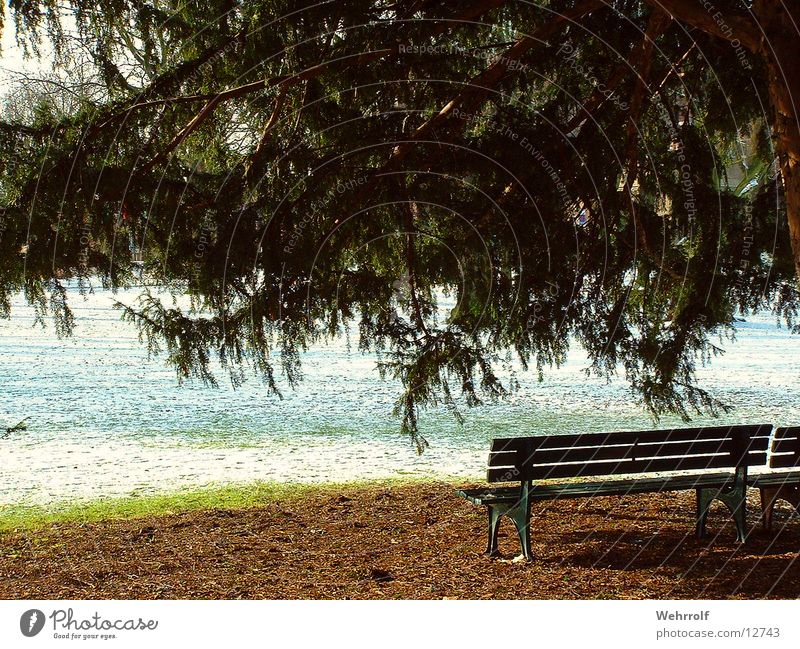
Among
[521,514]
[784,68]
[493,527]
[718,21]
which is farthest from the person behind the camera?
[493,527]

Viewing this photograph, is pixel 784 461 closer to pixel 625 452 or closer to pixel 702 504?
pixel 702 504

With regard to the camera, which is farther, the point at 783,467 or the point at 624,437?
the point at 783,467

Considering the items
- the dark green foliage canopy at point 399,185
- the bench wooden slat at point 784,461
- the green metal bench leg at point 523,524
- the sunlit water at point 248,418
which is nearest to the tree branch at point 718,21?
the dark green foliage canopy at point 399,185

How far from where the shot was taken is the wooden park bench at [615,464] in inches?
164

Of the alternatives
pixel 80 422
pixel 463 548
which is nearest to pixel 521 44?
pixel 463 548

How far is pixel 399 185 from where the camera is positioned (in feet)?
15.0

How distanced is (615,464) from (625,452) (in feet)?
0.26

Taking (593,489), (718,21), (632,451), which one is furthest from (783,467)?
(718,21)

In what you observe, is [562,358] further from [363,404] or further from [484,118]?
[363,404]

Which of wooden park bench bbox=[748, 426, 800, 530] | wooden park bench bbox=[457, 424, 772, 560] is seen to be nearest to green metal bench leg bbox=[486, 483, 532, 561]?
wooden park bench bbox=[457, 424, 772, 560]

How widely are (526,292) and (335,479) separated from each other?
297 cm

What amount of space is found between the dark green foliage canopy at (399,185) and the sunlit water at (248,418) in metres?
2.08

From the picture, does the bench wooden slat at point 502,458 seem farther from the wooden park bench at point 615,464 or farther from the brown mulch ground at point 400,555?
the brown mulch ground at point 400,555

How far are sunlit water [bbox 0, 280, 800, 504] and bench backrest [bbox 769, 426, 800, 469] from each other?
2.64m
